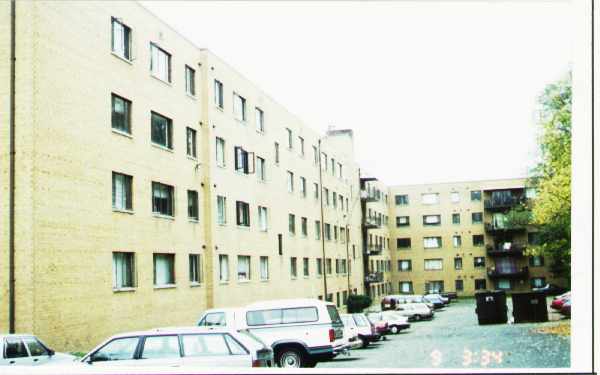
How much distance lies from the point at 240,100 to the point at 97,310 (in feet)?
24.6

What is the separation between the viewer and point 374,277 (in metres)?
19.1

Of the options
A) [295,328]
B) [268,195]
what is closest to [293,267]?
[268,195]

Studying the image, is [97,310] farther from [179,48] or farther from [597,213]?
[597,213]

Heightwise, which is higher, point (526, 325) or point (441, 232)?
point (441, 232)

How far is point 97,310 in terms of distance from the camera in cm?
1073

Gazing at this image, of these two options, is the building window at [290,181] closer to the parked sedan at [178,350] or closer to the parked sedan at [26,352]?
the parked sedan at [26,352]

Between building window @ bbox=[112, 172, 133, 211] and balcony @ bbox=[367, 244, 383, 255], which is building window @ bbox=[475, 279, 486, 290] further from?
building window @ bbox=[112, 172, 133, 211]

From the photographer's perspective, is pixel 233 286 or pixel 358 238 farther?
pixel 358 238

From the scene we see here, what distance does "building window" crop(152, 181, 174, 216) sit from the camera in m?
13.2

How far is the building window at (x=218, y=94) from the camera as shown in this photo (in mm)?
16047

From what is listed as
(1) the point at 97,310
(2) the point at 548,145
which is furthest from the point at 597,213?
(2) the point at 548,145

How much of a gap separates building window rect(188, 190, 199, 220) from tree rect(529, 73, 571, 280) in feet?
25.1

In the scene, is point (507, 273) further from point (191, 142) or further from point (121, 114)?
point (121, 114)

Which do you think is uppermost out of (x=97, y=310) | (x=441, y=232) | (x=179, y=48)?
(x=179, y=48)
